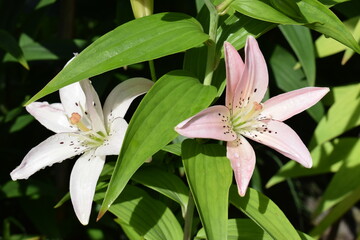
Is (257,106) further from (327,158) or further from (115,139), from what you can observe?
(327,158)

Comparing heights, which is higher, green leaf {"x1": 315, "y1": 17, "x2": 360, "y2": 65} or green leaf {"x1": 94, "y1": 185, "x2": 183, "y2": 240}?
green leaf {"x1": 315, "y1": 17, "x2": 360, "y2": 65}

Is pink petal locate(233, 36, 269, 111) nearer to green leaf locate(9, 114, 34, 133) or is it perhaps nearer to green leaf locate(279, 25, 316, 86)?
green leaf locate(279, 25, 316, 86)

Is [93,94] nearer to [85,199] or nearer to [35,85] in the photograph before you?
[85,199]

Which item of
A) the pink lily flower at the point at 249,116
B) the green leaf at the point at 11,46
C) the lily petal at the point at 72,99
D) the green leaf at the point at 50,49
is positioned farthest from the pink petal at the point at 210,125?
the green leaf at the point at 50,49

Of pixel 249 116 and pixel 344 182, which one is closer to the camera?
pixel 249 116

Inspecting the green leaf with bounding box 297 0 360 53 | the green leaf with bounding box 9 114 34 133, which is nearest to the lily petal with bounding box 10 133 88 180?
the green leaf with bounding box 297 0 360 53

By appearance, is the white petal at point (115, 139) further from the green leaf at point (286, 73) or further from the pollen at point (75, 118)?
the green leaf at point (286, 73)

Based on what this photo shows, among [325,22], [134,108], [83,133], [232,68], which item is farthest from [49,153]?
[134,108]
